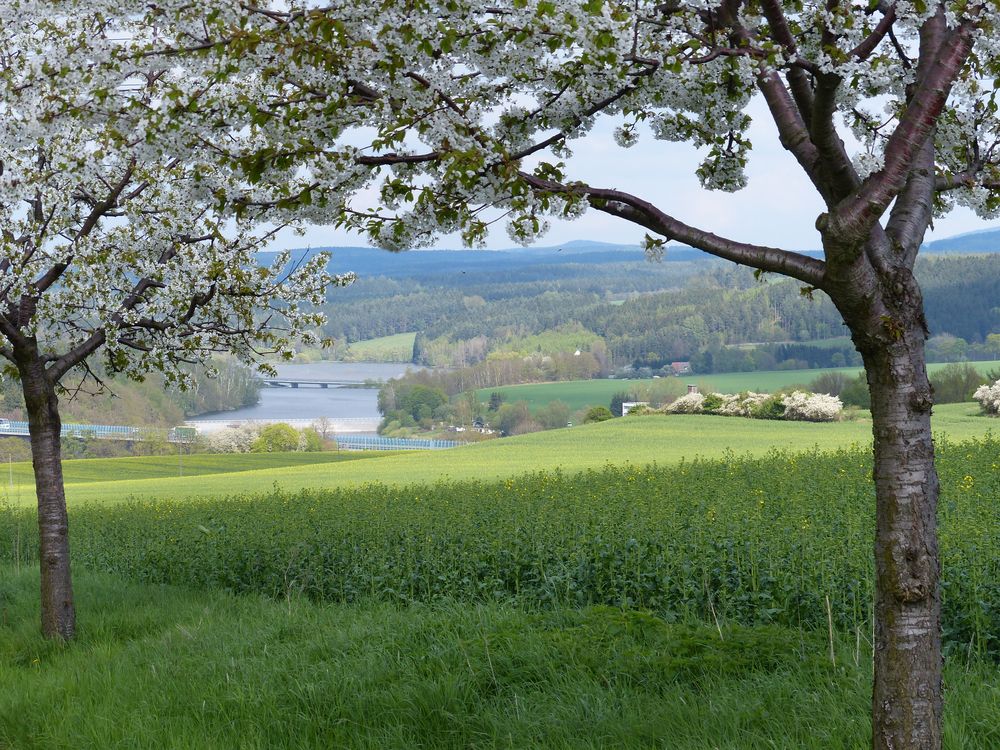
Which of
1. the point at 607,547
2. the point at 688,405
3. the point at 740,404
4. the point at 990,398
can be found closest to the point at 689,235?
the point at 607,547

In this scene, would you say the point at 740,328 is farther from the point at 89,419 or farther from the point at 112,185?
the point at 112,185

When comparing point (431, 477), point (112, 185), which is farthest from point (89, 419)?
point (112, 185)

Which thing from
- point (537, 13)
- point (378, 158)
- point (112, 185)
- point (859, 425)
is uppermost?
point (112, 185)

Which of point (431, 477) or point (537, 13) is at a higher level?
point (537, 13)

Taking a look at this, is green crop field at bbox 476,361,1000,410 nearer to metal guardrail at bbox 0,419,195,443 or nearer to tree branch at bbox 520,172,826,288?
metal guardrail at bbox 0,419,195,443

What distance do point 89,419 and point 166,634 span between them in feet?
391

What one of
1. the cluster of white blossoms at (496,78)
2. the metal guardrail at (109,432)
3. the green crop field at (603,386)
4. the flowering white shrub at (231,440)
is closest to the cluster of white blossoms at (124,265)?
the cluster of white blossoms at (496,78)

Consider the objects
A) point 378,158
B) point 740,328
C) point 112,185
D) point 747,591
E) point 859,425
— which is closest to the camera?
point 378,158

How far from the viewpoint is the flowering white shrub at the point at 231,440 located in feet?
274

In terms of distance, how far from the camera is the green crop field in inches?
4432

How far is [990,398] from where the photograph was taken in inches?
1887

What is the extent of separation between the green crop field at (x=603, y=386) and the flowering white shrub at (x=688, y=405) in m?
49.3

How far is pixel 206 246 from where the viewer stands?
973 cm

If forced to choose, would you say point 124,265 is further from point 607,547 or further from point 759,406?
point 759,406
